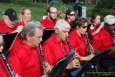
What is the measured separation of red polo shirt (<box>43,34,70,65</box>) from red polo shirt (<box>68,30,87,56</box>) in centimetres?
121

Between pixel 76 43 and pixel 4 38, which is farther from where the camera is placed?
pixel 76 43

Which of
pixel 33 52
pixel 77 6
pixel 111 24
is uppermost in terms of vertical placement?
pixel 33 52

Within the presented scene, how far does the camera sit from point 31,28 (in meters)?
7.21

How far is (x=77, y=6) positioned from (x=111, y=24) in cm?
1366

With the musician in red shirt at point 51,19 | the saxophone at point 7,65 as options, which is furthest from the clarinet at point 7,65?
the musician in red shirt at point 51,19

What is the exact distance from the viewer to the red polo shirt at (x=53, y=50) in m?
8.22

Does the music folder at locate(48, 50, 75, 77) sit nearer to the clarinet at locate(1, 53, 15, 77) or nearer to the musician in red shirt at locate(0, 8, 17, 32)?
the clarinet at locate(1, 53, 15, 77)

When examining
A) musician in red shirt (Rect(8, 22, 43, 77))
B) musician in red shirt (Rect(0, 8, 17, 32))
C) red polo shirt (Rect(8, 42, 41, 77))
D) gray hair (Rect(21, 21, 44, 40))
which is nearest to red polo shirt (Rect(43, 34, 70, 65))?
red polo shirt (Rect(8, 42, 41, 77))

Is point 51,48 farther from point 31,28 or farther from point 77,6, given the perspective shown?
point 77,6

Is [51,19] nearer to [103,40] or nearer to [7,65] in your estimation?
[103,40]

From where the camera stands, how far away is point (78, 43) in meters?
9.97

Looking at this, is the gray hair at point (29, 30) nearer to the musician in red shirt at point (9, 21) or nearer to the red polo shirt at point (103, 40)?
the musician in red shirt at point (9, 21)

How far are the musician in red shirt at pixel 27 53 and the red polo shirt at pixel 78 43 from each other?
8.19ft

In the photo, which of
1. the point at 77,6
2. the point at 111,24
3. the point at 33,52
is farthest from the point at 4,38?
the point at 77,6
